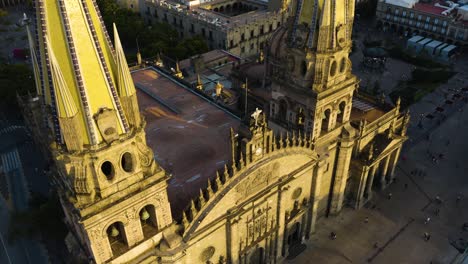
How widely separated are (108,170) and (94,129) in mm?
4647

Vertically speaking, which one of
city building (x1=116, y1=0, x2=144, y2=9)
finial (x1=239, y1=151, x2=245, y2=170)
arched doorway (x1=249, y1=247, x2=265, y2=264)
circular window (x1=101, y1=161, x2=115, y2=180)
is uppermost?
circular window (x1=101, y1=161, x2=115, y2=180)

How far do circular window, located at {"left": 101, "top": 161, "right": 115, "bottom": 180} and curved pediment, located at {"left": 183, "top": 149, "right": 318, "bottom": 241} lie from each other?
9.14 m

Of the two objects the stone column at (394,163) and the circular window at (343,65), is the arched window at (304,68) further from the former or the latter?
the stone column at (394,163)

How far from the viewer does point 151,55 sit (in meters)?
96.6

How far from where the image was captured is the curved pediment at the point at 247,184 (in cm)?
3725

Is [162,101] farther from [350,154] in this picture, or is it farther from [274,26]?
[274,26]

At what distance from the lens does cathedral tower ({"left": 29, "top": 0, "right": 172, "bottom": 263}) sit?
989 inches

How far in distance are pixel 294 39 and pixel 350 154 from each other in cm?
1922

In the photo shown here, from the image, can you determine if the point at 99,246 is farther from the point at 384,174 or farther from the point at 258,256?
the point at 384,174

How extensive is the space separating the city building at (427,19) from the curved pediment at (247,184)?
3748 inches

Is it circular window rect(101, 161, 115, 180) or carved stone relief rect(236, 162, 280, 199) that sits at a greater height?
circular window rect(101, 161, 115, 180)

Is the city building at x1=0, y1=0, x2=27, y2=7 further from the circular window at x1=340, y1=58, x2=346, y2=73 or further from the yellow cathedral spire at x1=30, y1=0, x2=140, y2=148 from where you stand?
the yellow cathedral spire at x1=30, y1=0, x2=140, y2=148

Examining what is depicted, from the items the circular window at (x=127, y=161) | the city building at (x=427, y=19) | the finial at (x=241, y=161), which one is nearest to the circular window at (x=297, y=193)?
the finial at (x=241, y=161)

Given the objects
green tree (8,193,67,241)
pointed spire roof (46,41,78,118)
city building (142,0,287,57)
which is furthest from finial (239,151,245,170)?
city building (142,0,287,57)
